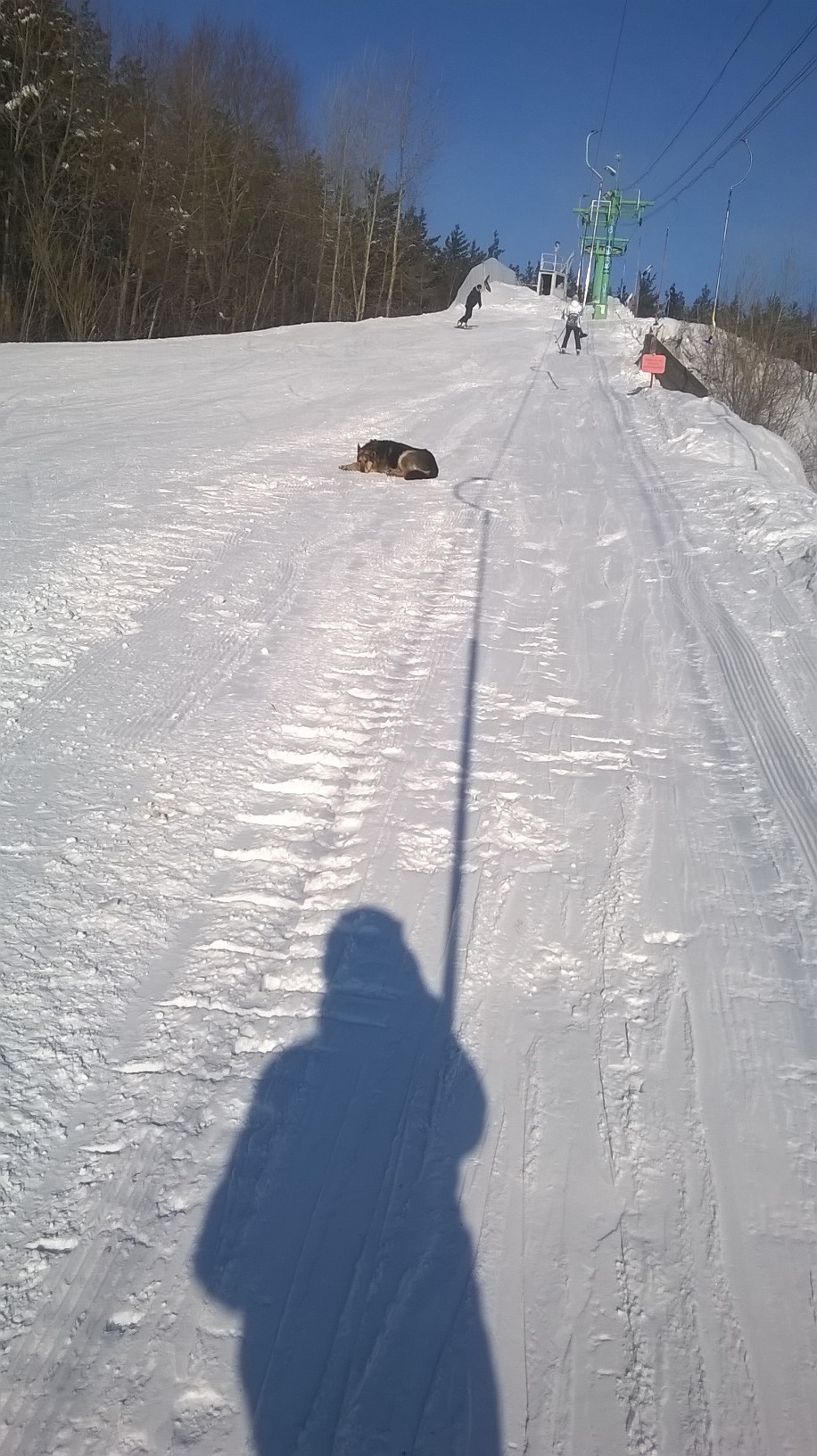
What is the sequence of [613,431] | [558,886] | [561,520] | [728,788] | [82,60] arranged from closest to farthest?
[558,886], [728,788], [561,520], [613,431], [82,60]

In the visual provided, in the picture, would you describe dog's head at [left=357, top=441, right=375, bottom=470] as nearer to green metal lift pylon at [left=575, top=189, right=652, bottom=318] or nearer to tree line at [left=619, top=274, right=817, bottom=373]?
tree line at [left=619, top=274, right=817, bottom=373]

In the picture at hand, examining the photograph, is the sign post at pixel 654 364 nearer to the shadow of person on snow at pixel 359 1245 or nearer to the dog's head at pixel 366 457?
the dog's head at pixel 366 457

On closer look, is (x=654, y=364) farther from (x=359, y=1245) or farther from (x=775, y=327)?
(x=359, y=1245)

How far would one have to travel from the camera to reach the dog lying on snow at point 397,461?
34.0 feet

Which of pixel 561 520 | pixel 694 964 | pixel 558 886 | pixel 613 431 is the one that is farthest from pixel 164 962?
pixel 613 431

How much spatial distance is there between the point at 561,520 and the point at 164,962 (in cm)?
701

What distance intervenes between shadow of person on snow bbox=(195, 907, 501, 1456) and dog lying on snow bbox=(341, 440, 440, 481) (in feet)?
26.9

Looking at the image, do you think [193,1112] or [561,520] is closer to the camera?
[193,1112]

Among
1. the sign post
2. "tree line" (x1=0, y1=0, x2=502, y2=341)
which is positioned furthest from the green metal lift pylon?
the sign post

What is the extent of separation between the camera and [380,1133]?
2.68m

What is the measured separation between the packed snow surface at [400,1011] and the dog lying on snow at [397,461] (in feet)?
11.3

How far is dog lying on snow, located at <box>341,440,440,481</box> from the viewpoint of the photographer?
408 inches

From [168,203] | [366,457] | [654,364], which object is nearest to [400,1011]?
[366,457]

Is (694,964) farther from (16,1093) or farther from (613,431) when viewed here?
(613,431)
